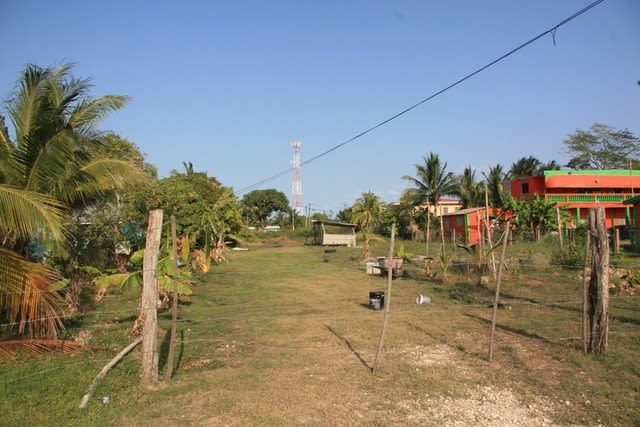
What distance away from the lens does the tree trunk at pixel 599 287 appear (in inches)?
256

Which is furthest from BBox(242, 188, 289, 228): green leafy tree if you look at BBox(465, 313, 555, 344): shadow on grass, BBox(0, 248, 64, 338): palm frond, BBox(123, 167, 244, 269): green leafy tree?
BBox(0, 248, 64, 338): palm frond

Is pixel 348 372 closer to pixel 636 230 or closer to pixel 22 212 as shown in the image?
pixel 22 212

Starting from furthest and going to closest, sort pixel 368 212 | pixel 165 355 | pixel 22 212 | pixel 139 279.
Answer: pixel 368 212, pixel 139 279, pixel 165 355, pixel 22 212

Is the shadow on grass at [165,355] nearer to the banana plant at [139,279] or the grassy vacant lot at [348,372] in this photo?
the grassy vacant lot at [348,372]

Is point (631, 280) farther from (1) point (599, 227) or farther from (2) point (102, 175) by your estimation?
(2) point (102, 175)

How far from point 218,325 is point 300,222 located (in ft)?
177

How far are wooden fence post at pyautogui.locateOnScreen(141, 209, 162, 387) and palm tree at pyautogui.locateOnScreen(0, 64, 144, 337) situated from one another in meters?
1.38

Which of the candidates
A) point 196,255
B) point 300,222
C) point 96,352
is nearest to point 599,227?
point 96,352

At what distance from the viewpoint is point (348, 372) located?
235 inches

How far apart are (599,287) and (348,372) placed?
3703 mm

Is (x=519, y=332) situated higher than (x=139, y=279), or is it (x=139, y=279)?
(x=139, y=279)

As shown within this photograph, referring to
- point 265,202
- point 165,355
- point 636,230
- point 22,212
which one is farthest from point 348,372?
point 265,202

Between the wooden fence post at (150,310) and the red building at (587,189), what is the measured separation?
105ft

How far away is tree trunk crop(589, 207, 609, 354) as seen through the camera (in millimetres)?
6500
